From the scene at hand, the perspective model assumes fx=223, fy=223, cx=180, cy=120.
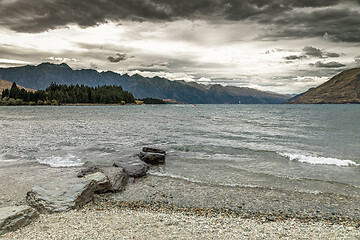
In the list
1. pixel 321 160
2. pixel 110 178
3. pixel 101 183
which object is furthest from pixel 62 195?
pixel 321 160

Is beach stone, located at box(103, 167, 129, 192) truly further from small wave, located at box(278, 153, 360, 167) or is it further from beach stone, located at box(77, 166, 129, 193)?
small wave, located at box(278, 153, 360, 167)

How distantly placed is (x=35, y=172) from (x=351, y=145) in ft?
131

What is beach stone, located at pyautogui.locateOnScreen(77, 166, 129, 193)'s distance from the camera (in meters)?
14.5

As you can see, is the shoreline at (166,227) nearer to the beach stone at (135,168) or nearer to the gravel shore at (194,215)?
the gravel shore at (194,215)

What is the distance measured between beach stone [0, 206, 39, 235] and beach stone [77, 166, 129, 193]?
449cm

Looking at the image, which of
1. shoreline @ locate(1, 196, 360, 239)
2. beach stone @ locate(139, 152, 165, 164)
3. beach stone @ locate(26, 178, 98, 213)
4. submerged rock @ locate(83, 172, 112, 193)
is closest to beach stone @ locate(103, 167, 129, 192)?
submerged rock @ locate(83, 172, 112, 193)

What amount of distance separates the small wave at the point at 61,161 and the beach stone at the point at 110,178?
5131 millimetres

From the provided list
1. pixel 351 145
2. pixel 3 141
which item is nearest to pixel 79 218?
pixel 3 141

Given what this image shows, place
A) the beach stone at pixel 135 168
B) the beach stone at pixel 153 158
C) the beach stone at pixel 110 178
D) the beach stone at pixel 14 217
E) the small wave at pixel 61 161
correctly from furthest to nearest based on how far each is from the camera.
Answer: the beach stone at pixel 153 158, the small wave at pixel 61 161, the beach stone at pixel 135 168, the beach stone at pixel 110 178, the beach stone at pixel 14 217

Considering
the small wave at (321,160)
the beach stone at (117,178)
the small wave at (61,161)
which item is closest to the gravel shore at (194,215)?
the beach stone at (117,178)

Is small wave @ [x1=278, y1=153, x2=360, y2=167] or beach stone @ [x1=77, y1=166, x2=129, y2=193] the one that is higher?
beach stone @ [x1=77, y1=166, x2=129, y2=193]

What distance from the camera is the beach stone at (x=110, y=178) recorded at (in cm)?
1452

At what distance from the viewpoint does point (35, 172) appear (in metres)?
18.9

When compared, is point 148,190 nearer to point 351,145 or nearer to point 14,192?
point 14,192
